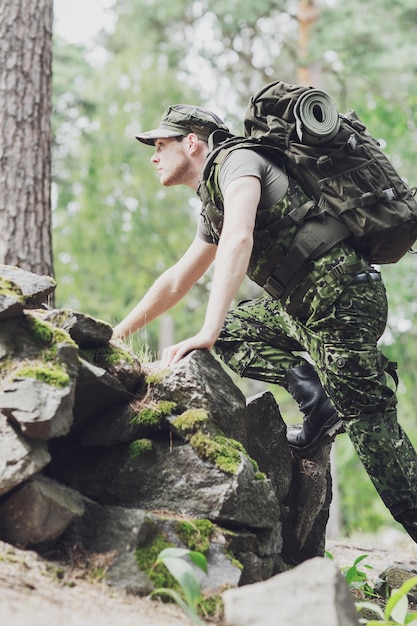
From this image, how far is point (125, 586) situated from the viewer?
338 centimetres

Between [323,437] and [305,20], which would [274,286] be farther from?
[305,20]

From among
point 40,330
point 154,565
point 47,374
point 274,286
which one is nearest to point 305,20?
point 274,286

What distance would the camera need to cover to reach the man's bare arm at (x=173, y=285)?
498 cm

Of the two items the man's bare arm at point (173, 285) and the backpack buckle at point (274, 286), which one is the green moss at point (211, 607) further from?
the man's bare arm at point (173, 285)

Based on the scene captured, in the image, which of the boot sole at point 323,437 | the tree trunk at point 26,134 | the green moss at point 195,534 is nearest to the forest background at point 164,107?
the tree trunk at point 26,134

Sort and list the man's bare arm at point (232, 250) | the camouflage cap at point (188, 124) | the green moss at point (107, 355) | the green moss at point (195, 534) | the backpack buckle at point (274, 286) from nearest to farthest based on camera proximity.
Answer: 1. the green moss at point (195, 534)
2. the man's bare arm at point (232, 250)
3. the green moss at point (107, 355)
4. the backpack buckle at point (274, 286)
5. the camouflage cap at point (188, 124)

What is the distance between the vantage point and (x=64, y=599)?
3025mm

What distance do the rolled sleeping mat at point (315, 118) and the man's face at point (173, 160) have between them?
0.81 metres

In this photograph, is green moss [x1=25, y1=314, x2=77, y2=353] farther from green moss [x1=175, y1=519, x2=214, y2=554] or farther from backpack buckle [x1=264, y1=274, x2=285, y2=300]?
backpack buckle [x1=264, y1=274, x2=285, y2=300]

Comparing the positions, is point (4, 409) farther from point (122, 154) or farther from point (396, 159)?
point (396, 159)

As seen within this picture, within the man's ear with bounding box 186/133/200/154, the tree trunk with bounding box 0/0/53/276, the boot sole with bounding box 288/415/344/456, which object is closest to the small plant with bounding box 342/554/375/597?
the boot sole with bounding box 288/415/344/456

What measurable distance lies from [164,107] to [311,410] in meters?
17.7

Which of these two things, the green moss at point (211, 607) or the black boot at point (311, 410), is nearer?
the green moss at point (211, 607)

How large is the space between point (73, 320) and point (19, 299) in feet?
1.04
